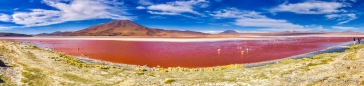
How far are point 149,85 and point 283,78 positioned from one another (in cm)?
1098

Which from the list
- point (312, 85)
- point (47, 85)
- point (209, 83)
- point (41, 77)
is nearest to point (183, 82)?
point (209, 83)

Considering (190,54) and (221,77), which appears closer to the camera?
(221,77)

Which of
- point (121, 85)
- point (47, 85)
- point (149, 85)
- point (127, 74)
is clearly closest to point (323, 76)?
point (149, 85)

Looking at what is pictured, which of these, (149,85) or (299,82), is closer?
A: (299,82)

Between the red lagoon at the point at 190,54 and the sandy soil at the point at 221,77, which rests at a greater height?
the sandy soil at the point at 221,77

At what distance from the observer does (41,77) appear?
988 inches

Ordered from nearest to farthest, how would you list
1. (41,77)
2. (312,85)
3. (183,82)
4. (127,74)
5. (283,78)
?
(312,85)
(283,78)
(183,82)
(41,77)
(127,74)

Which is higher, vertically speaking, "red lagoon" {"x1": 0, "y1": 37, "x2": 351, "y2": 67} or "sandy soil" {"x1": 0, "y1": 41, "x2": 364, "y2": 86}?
"sandy soil" {"x1": 0, "y1": 41, "x2": 364, "y2": 86}

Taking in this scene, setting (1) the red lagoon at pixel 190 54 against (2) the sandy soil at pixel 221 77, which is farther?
(1) the red lagoon at pixel 190 54

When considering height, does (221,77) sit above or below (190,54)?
above

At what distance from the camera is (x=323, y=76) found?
20312 mm

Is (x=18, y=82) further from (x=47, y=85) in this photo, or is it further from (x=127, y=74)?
(x=127, y=74)

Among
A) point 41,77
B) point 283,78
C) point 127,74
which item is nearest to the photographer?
point 283,78

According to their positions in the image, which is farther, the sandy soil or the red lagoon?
the red lagoon
